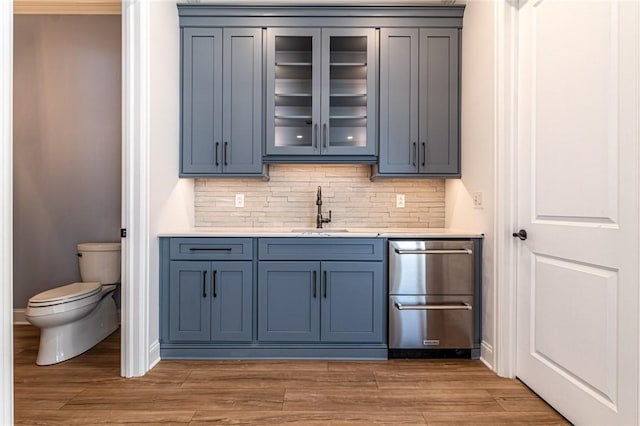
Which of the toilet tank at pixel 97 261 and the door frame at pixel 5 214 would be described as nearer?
the door frame at pixel 5 214

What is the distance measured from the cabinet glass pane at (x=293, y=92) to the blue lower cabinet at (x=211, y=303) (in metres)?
1.08

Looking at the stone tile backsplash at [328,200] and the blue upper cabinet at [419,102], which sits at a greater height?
the blue upper cabinet at [419,102]

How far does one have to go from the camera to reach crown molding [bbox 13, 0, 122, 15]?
303 centimetres

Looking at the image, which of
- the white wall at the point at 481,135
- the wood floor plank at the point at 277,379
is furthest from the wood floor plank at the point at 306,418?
the white wall at the point at 481,135

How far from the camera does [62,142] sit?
123 inches

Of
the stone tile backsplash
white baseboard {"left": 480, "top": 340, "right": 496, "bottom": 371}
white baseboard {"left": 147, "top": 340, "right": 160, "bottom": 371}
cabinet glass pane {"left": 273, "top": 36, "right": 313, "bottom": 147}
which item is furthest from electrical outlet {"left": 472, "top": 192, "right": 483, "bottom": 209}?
white baseboard {"left": 147, "top": 340, "right": 160, "bottom": 371}

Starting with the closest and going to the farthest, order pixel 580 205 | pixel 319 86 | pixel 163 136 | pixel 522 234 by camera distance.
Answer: pixel 580 205, pixel 522 234, pixel 163 136, pixel 319 86

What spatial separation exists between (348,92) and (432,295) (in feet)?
5.44

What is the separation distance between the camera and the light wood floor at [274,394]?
1742 mm

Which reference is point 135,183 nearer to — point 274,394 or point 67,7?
point 274,394

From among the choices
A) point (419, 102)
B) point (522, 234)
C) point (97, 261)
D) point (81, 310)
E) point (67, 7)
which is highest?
point (67, 7)

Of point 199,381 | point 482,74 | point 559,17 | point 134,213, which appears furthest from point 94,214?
point 559,17

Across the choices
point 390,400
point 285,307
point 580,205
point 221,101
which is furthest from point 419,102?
point 390,400

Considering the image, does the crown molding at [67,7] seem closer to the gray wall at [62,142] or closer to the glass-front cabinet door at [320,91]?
the gray wall at [62,142]
